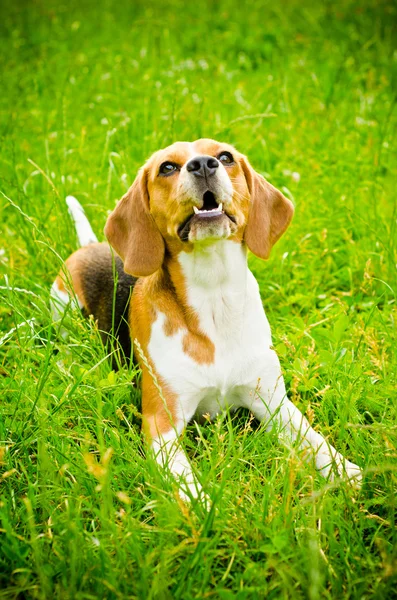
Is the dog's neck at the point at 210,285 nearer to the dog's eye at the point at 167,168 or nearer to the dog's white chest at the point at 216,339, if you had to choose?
the dog's white chest at the point at 216,339

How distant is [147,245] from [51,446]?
1057 millimetres

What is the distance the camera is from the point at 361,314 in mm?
3660

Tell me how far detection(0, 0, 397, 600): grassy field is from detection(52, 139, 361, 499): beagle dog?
165 mm

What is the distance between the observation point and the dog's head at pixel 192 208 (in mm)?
2812

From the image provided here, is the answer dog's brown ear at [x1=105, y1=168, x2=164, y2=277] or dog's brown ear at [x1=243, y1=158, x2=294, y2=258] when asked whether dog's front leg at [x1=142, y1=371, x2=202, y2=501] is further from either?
dog's brown ear at [x1=243, y1=158, x2=294, y2=258]

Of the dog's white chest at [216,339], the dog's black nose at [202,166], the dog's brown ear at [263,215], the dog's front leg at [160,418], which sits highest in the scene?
the dog's black nose at [202,166]

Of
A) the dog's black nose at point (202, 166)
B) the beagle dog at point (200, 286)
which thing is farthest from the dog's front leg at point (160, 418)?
the dog's black nose at point (202, 166)

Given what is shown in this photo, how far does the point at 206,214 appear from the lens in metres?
2.81

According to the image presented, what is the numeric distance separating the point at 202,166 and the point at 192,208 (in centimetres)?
19

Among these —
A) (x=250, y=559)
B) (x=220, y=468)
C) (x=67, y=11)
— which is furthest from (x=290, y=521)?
(x=67, y=11)

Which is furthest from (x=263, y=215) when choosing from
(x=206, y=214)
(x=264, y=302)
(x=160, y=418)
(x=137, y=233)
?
(x=160, y=418)

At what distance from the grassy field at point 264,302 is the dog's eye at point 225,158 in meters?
0.92

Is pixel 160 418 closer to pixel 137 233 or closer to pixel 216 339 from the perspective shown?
pixel 216 339

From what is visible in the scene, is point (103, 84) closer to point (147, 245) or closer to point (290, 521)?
point (147, 245)
